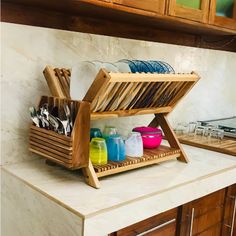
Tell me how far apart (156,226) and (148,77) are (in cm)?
51

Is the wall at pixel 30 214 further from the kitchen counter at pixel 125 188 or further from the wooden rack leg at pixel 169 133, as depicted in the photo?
the wooden rack leg at pixel 169 133

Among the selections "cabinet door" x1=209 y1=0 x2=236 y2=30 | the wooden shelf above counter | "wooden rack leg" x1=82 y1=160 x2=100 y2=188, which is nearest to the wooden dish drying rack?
"wooden rack leg" x1=82 y1=160 x2=100 y2=188

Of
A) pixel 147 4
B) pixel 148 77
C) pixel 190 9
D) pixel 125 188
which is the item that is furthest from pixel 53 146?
pixel 190 9

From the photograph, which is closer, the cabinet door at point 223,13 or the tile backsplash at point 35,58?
the tile backsplash at point 35,58

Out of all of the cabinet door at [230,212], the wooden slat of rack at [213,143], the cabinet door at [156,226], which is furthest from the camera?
the wooden slat of rack at [213,143]

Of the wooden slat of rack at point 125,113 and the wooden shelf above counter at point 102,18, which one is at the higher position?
the wooden shelf above counter at point 102,18

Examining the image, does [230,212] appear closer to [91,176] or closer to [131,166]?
[131,166]

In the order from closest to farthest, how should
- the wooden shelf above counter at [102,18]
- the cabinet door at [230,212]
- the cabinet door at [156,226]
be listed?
1. the cabinet door at [156,226]
2. the wooden shelf above counter at [102,18]
3. the cabinet door at [230,212]

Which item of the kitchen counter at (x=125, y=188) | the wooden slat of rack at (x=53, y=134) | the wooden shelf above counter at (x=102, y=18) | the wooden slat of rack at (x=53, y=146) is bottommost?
the kitchen counter at (x=125, y=188)

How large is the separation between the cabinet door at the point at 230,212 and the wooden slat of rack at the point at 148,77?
56 cm

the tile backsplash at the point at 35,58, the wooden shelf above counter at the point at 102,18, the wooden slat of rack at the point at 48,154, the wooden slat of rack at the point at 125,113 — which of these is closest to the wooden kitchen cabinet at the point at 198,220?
the wooden slat of rack at the point at 48,154

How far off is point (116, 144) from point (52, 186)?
275 mm

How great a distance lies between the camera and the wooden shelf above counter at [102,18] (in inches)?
45.1

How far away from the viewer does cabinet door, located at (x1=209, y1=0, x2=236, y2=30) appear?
1537 millimetres
